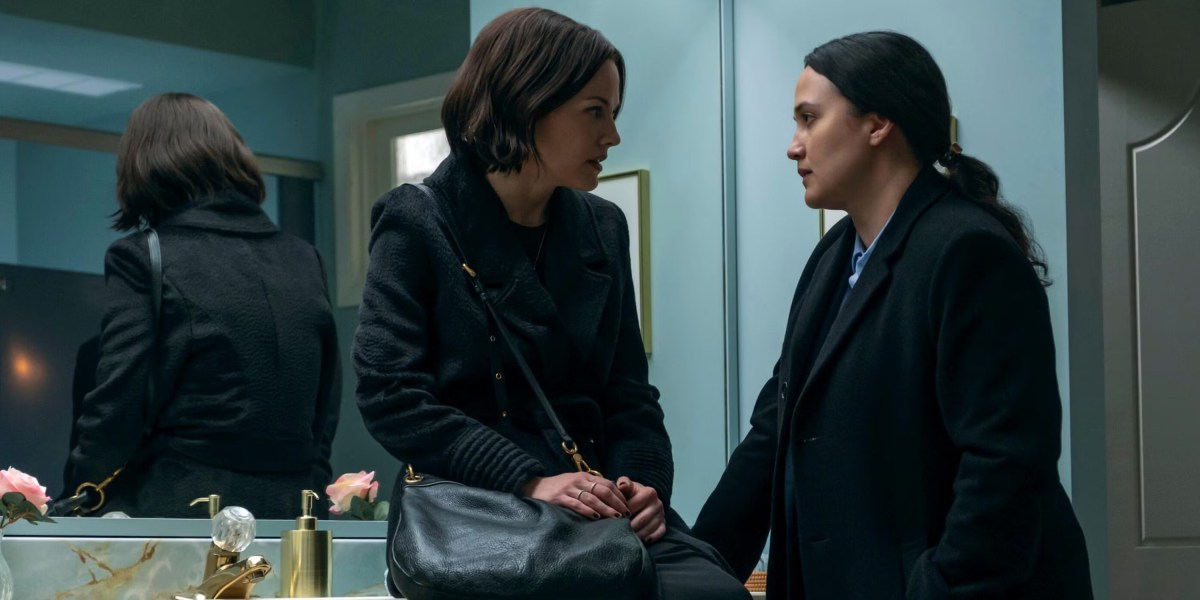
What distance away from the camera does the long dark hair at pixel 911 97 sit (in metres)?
1.48

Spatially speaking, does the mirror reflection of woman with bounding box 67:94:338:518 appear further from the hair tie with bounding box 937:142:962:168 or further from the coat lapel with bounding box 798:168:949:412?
the hair tie with bounding box 937:142:962:168

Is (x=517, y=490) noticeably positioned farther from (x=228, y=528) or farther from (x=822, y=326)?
(x=228, y=528)

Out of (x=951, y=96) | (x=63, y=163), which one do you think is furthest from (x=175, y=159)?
(x=951, y=96)

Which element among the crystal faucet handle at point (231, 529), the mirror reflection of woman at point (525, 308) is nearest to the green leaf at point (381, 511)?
the crystal faucet handle at point (231, 529)

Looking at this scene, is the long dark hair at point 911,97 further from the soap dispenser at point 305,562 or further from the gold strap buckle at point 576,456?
the soap dispenser at point 305,562

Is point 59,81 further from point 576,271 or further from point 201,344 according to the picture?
point 576,271

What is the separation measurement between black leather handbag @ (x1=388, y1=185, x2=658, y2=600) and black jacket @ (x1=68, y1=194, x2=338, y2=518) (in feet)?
1.87

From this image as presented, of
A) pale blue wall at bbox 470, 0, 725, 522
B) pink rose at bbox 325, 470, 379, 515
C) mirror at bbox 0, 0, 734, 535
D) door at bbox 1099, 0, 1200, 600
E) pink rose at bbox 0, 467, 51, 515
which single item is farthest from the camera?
door at bbox 1099, 0, 1200, 600

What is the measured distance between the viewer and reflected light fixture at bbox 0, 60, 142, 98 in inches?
72.2

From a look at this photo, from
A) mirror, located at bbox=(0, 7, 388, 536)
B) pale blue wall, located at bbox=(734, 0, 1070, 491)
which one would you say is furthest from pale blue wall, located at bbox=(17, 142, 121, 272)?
pale blue wall, located at bbox=(734, 0, 1070, 491)

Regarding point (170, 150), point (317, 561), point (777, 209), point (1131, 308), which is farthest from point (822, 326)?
point (1131, 308)

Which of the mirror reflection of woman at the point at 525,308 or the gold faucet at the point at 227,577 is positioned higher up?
the mirror reflection of woman at the point at 525,308

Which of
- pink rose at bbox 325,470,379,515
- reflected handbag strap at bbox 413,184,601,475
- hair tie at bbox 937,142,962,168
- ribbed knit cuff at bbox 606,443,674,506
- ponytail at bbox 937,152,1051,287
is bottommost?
pink rose at bbox 325,470,379,515

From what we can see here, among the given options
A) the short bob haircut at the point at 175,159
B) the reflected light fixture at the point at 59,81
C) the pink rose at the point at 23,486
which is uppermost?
the reflected light fixture at the point at 59,81
